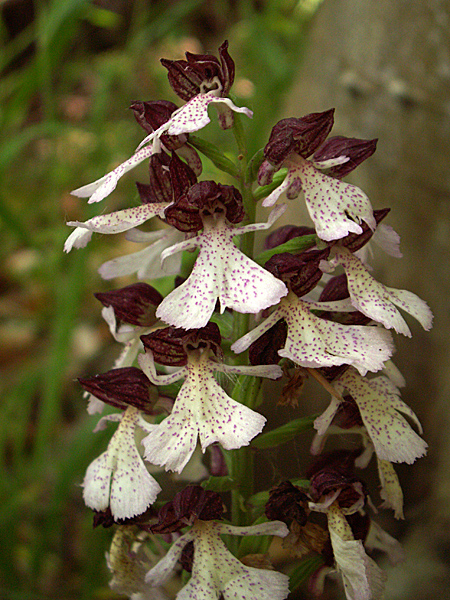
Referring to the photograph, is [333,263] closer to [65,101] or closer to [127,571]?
[127,571]

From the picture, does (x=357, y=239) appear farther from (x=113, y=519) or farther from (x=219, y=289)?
(x=113, y=519)

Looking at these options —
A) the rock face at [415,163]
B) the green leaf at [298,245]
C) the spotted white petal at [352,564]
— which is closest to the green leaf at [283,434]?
the spotted white petal at [352,564]

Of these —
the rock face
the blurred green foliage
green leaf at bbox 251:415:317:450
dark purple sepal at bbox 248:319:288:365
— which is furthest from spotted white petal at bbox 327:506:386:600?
the rock face

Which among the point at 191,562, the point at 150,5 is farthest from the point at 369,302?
the point at 150,5

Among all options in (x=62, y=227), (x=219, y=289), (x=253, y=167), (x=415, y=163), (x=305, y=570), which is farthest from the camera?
(x=62, y=227)

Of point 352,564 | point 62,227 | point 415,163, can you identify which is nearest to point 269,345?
point 352,564

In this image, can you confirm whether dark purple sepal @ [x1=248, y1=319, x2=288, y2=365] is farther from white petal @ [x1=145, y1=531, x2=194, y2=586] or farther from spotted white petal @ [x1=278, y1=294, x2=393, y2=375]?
white petal @ [x1=145, y1=531, x2=194, y2=586]
